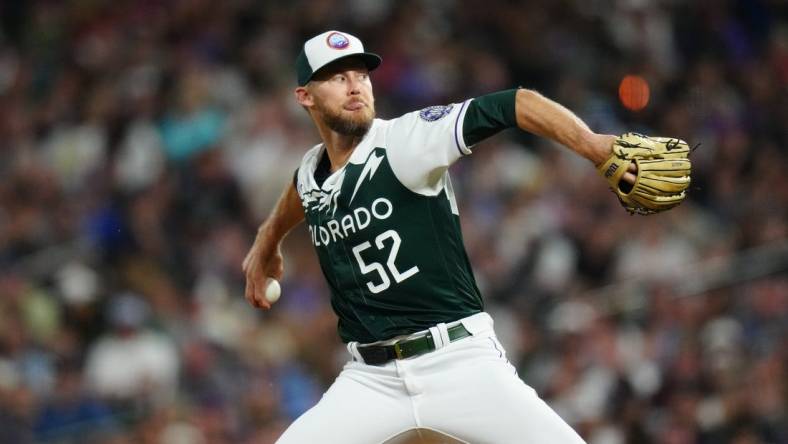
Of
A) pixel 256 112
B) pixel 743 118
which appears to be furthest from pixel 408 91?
pixel 743 118

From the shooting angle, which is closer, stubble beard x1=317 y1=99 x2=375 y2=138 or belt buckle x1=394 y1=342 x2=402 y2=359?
belt buckle x1=394 y1=342 x2=402 y2=359

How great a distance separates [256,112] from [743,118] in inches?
155

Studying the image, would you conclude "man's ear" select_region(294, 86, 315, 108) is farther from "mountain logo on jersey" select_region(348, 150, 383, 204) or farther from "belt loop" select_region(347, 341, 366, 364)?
"belt loop" select_region(347, 341, 366, 364)

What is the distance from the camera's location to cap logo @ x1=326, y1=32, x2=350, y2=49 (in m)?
4.80

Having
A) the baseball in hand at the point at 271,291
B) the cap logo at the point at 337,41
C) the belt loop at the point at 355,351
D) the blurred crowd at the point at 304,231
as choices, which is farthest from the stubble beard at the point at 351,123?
the blurred crowd at the point at 304,231

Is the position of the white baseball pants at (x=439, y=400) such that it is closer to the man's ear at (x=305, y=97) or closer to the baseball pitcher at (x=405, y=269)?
the baseball pitcher at (x=405, y=269)

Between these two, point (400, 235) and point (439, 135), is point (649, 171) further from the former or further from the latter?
point (400, 235)

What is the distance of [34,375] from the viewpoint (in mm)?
9125

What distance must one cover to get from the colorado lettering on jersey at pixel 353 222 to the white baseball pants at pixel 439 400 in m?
0.45

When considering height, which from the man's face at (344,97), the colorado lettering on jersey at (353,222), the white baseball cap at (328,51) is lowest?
the colorado lettering on jersey at (353,222)

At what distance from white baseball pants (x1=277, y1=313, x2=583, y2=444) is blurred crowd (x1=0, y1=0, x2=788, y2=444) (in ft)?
11.6

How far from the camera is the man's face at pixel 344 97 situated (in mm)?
4746

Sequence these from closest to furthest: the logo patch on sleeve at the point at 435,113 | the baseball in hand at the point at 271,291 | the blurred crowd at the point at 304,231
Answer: the logo patch on sleeve at the point at 435,113, the baseball in hand at the point at 271,291, the blurred crowd at the point at 304,231

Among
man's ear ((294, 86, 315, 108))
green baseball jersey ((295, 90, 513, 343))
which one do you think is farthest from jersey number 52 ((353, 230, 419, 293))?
man's ear ((294, 86, 315, 108))
